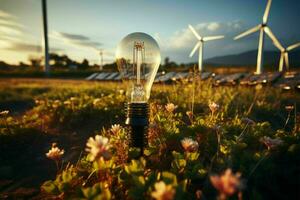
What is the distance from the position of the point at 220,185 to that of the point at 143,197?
69cm

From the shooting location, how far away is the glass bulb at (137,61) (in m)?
2.38

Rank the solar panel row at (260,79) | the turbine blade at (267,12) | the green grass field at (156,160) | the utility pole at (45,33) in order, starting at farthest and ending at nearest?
the utility pole at (45,33)
the turbine blade at (267,12)
the solar panel row at (260,79)
the green grass field at (156,160)

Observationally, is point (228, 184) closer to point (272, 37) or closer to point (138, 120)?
point (138, 120)

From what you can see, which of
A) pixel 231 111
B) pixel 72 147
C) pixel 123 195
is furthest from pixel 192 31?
pixel 123 195

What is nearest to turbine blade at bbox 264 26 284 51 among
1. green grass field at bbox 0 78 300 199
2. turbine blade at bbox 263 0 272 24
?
turbine blade at bbox 263 0 272 24

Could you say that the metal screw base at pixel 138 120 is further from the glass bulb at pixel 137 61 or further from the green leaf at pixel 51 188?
the green leaf at pixel 51 188

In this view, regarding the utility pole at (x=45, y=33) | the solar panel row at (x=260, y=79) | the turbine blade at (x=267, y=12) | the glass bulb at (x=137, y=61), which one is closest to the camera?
the glass bulb at (x=137, y=61)

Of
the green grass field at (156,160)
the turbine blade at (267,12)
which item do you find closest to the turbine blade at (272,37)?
the turbine blade at (267,12)

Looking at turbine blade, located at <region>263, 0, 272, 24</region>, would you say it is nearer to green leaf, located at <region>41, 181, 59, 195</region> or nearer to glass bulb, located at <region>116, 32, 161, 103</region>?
glass bulb, located at <region>116, 32, 161, 103</region>

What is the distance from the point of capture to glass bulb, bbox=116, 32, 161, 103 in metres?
2.38

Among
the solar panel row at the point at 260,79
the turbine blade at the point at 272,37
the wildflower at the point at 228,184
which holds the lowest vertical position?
the wildflower at the point at 228,184

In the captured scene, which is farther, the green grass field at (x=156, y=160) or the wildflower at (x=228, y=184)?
the green grass field at (x=156, y=160)

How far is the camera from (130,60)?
244 cm

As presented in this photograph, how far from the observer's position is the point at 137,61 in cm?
242
